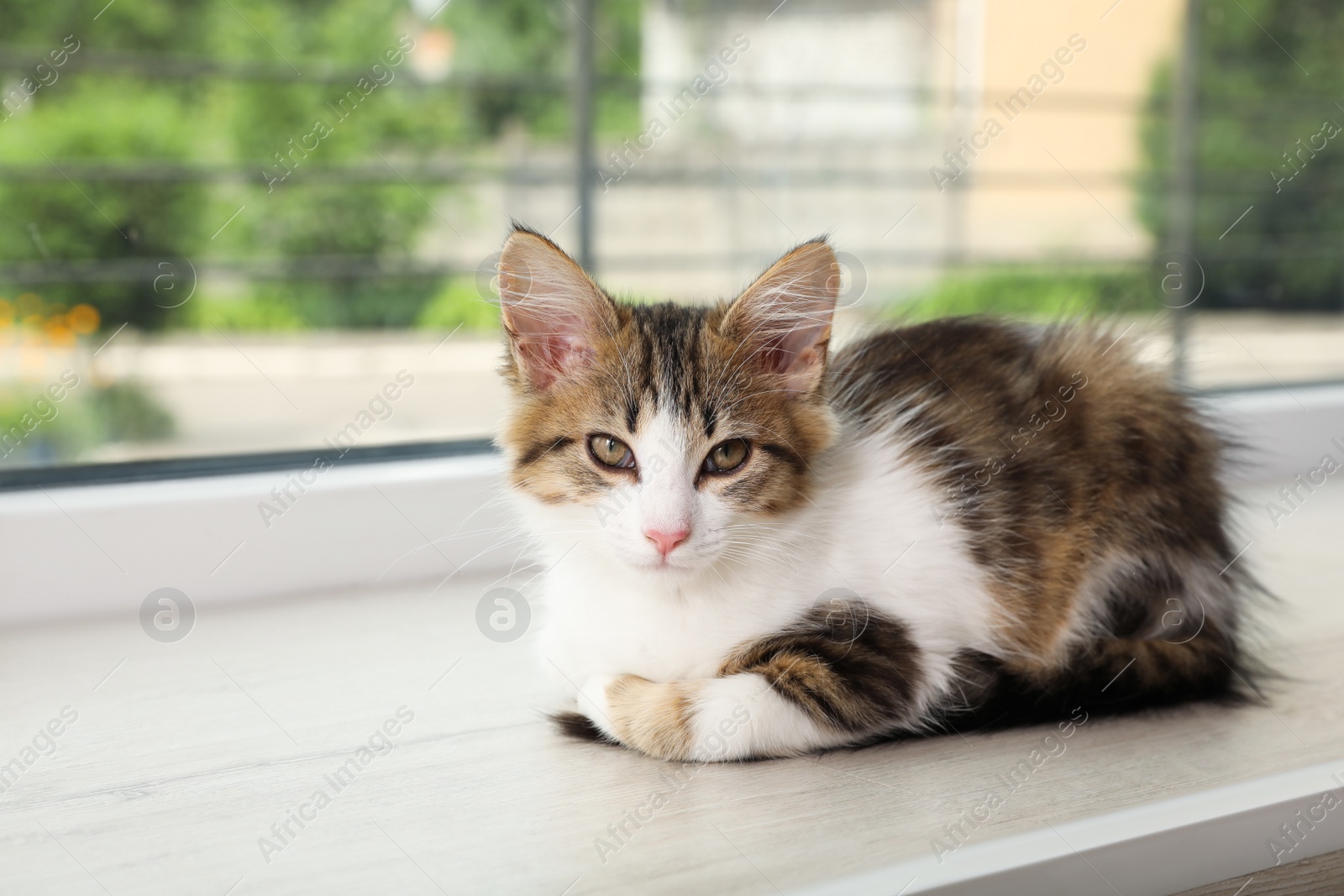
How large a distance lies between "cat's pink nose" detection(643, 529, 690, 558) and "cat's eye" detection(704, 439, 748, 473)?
107 millimetres

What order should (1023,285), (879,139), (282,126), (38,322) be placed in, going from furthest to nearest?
(1023,285), (879,139), (282,126), (38,322)

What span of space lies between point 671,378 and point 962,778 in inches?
21.0

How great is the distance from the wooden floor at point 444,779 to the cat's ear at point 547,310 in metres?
0.43

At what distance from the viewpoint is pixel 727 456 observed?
1.21 metres

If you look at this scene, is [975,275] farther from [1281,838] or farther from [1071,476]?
[1281,838]

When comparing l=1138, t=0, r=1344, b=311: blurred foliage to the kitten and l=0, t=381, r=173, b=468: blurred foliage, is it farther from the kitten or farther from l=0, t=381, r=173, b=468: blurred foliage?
l=0, t=381, r=173, b=468: blurred foliage

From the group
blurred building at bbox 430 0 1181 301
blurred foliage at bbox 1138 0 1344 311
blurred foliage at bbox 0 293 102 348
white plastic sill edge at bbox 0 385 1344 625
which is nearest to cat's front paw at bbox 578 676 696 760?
white plastic sill edge at bbox 0 385 1344 625

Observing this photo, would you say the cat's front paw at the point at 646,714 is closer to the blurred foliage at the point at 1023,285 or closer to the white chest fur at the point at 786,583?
the white chest fur at the point at 786,583

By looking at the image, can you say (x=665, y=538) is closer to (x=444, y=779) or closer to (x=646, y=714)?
(x=646, y=714)

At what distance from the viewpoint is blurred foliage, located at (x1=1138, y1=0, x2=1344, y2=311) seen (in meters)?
3.44

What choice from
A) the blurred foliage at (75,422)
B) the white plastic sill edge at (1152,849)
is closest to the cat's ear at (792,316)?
the white plastic sill edge at (1152,849)

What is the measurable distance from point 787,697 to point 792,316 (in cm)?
43

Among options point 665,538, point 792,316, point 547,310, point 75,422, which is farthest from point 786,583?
point 75,422

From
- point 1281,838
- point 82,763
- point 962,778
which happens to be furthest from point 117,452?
point 1281,838
